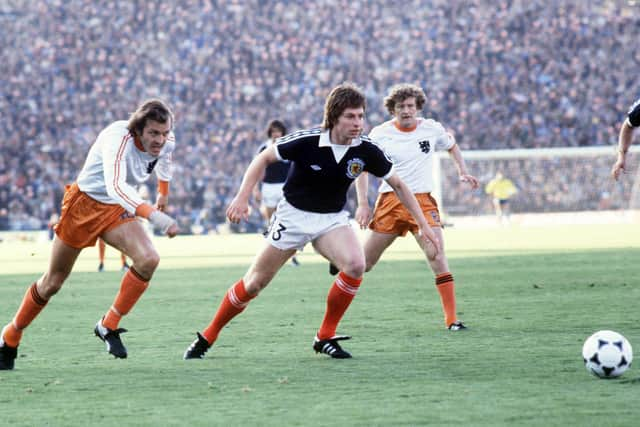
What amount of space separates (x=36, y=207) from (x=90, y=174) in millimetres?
27843

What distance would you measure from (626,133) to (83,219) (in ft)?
12.6

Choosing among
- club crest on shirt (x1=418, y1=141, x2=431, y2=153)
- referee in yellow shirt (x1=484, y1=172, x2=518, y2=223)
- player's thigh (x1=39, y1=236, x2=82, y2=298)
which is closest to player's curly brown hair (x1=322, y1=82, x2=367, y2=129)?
player's thigh (x1=39, y1=236, x2=82, y2=298)

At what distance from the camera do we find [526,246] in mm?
21312

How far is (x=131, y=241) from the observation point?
7516mm

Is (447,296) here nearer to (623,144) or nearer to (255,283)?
(623,144)

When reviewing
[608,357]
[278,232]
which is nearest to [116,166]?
[278,232]

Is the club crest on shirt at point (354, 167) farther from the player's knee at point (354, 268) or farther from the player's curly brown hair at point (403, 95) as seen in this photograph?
the player's curly brown hair at point (403, 95)

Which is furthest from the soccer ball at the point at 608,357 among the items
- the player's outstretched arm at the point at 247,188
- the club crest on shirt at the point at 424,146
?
the club crest on shirt at the point at 424,146

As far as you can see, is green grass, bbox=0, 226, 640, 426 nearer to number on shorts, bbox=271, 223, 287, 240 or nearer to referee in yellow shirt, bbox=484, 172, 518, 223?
number on shorts, bbox=271, 223, 287, 240

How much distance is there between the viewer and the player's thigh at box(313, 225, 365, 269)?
7.38 meters

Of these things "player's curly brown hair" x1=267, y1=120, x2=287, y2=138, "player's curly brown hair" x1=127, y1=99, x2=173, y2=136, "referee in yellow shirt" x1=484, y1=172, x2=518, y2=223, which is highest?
"player's curly brown hair" x1=127, y1=99, x2=173, y2=136

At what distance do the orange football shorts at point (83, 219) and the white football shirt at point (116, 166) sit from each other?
0.17ft

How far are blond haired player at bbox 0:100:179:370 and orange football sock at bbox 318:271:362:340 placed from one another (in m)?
1.26

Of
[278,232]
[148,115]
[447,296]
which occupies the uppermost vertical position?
[148,115]
